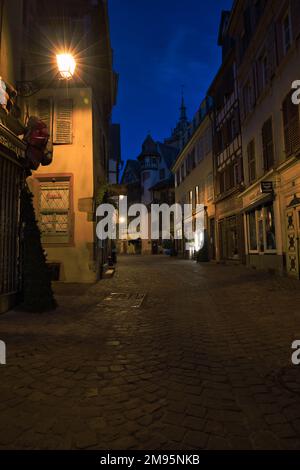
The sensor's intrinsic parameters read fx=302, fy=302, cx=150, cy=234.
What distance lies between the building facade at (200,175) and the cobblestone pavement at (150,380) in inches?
692

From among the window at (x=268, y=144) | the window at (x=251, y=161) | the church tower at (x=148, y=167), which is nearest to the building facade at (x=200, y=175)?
the window at (x=251, y=161)

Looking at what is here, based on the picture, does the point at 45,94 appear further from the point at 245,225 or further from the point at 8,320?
the point at 245,225

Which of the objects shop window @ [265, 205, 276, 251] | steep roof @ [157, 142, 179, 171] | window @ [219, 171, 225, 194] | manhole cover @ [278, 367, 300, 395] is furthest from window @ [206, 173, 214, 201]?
steep roof @ [157, 142, 179, 171]

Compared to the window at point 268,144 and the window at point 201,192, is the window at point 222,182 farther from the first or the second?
the window at point 268,144

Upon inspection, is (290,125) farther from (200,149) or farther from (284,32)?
(200,149)

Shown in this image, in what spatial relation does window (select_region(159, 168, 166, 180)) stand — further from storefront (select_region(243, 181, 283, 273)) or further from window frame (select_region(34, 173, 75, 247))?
window frame (select_region(34, 173, 75, 247))

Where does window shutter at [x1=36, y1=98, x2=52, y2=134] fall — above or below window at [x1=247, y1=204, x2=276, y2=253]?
above

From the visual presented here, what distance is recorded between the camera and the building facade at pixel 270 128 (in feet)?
36.0

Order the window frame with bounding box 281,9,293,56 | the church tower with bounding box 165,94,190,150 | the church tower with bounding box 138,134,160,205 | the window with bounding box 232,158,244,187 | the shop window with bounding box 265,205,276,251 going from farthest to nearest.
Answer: the church tower with bounding box 165,94,190,150
the church tower with bounding box 138,134,160,205
the window with bounding box 232,158,244,187
the shop window with bounding box 265,205,276,251
the window frame with bounding box 281,9,293,56

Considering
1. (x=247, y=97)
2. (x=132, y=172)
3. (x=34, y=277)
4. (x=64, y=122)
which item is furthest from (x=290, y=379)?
(x=132, y=172)

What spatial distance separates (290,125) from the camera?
36.6 ft

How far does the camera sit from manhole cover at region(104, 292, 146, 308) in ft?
23.6

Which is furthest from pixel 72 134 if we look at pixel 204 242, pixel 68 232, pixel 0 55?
pixel 204 242

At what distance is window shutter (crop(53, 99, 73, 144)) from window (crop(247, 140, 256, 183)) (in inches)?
367
